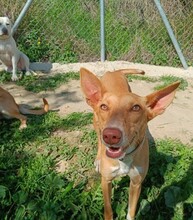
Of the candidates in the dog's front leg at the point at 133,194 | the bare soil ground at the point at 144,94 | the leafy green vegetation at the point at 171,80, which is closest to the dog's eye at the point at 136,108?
the dog's front leg at the point at 133,194

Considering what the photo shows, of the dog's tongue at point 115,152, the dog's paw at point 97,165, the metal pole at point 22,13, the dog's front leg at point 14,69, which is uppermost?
the dog's tongue at point 115,152

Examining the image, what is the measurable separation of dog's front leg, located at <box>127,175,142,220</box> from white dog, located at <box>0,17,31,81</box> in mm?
4170

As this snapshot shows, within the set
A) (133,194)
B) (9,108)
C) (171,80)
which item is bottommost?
(171,80)

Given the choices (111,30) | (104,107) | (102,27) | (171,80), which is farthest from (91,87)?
(111,30)

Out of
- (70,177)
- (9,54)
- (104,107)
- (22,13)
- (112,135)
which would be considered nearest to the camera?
(112,135)

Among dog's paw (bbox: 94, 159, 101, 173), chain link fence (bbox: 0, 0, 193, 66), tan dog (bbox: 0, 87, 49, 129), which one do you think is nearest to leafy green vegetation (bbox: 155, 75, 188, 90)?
chain link fence (bbox: 0, 0, 193, 66)

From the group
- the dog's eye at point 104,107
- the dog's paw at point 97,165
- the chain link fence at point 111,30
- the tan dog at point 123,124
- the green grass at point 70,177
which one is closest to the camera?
the tan dog at point 123,124

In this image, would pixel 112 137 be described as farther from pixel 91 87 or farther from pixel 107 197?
pixel 107 197

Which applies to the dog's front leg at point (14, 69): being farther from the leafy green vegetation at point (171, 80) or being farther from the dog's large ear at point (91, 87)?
the dog's large ear at point (91, 87)

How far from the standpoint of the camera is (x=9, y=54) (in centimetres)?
704

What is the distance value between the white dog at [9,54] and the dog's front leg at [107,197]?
4.10m

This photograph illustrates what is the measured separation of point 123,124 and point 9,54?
5.11 m

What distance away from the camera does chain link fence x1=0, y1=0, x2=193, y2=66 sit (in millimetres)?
8031

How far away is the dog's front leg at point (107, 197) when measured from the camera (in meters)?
3.22
